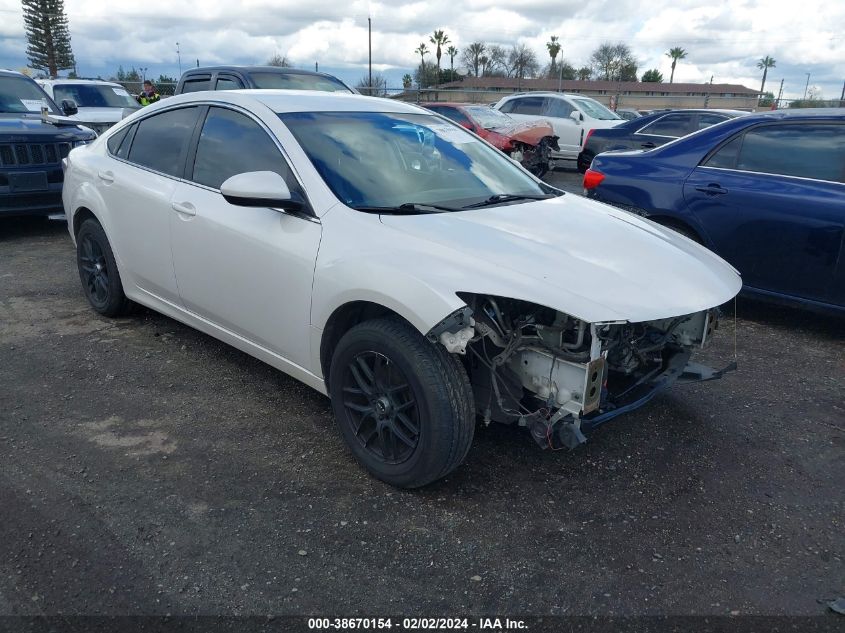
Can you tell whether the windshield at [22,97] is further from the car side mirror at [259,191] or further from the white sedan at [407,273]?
the car side mirror at [259,191]

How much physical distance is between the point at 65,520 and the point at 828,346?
4.91m

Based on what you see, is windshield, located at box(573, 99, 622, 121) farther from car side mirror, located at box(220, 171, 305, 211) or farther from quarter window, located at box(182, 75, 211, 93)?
car side mirror, located at box(220, 171, 305, 211)

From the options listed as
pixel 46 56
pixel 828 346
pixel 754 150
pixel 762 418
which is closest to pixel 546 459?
pixel 762 418

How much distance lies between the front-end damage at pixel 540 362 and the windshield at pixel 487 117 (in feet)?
37.1

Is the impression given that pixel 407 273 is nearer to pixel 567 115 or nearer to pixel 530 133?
pixel 530 133

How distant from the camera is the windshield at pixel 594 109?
16.0 m

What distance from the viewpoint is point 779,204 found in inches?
195

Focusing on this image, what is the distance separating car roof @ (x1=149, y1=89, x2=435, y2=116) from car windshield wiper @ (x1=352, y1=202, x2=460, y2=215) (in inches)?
34.2

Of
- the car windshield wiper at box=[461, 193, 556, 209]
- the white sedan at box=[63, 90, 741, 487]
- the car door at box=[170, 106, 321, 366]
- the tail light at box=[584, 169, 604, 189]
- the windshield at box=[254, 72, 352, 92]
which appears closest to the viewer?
the white sedan at box=[63, 90, 741, 487]

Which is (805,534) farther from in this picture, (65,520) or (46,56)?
(46,56)

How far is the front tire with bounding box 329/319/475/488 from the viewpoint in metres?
2.75

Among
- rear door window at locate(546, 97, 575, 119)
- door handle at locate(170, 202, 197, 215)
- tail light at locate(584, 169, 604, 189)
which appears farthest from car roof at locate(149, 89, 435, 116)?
rear door window at locate(546, 97, 575, 119)

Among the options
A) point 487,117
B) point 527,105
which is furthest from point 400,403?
point 527,105

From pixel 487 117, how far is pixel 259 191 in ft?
39.3
